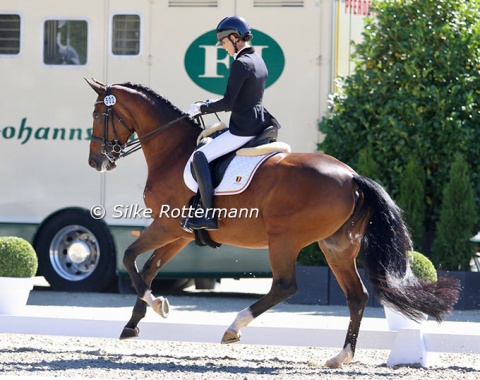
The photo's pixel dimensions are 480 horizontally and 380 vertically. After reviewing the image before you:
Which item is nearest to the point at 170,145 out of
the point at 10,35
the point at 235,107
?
the point at 235,107

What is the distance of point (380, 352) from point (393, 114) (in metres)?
3.77

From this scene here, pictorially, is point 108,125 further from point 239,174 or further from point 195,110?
point 239,174

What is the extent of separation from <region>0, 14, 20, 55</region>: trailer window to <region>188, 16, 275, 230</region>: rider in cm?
512

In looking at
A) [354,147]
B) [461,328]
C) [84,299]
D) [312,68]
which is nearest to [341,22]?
[312,68]

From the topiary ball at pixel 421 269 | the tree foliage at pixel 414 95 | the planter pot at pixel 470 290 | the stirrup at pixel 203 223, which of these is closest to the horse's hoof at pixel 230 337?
the stirrup at pixel 203 223

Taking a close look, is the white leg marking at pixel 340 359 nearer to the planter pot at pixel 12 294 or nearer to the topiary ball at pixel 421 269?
the topiary ball at pixel 421 269

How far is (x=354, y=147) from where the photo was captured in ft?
38.4

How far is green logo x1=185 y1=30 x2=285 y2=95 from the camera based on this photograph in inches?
463

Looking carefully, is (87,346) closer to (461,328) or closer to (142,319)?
(142,319)

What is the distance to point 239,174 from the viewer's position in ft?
25.3

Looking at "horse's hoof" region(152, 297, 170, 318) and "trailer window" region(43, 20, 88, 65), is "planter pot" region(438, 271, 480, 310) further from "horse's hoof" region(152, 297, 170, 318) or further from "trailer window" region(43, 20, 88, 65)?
"trailer window" region(43, 20, 88, 65)

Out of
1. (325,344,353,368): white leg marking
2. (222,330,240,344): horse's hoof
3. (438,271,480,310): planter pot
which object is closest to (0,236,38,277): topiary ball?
(222,330,240,344): horse's hoof

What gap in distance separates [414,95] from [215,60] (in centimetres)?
232

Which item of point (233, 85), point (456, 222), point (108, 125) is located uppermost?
point (233, 85)
